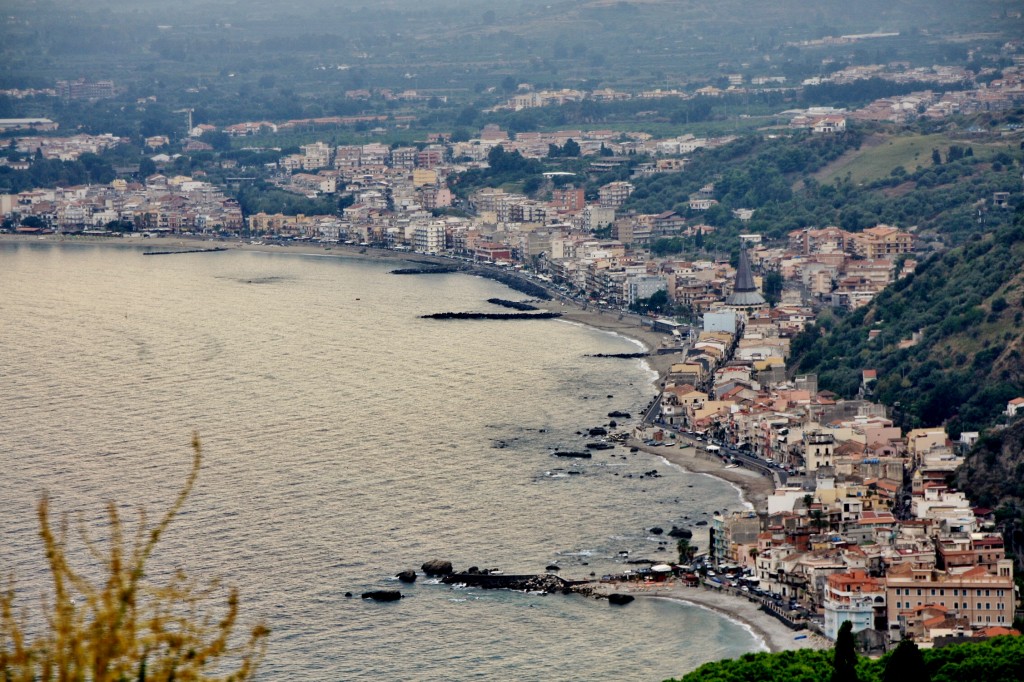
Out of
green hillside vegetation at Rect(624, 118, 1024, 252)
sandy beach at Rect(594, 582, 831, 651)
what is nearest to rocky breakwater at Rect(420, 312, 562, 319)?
green hillside vegetation at Rect(624, 118, 1024, 252)

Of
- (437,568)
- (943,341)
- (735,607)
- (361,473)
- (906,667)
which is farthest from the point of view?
(943,341)

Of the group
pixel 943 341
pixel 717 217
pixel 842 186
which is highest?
pixel 842 186

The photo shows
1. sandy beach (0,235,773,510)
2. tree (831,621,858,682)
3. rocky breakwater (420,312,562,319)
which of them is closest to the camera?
tree (831,621,858,682)

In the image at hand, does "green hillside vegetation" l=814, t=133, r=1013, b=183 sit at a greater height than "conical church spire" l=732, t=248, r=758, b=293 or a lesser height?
greater

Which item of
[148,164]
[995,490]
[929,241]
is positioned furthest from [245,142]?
[995,490]

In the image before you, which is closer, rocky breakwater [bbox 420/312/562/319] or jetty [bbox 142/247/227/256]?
rocky breakwater [bbox 420/312/562/319]

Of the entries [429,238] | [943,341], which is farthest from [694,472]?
[429,238]

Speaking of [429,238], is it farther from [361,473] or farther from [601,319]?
[361,473]

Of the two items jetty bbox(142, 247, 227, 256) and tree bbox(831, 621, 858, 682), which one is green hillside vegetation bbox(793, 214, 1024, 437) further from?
jetty bbox(142, 247, 227, 256)
